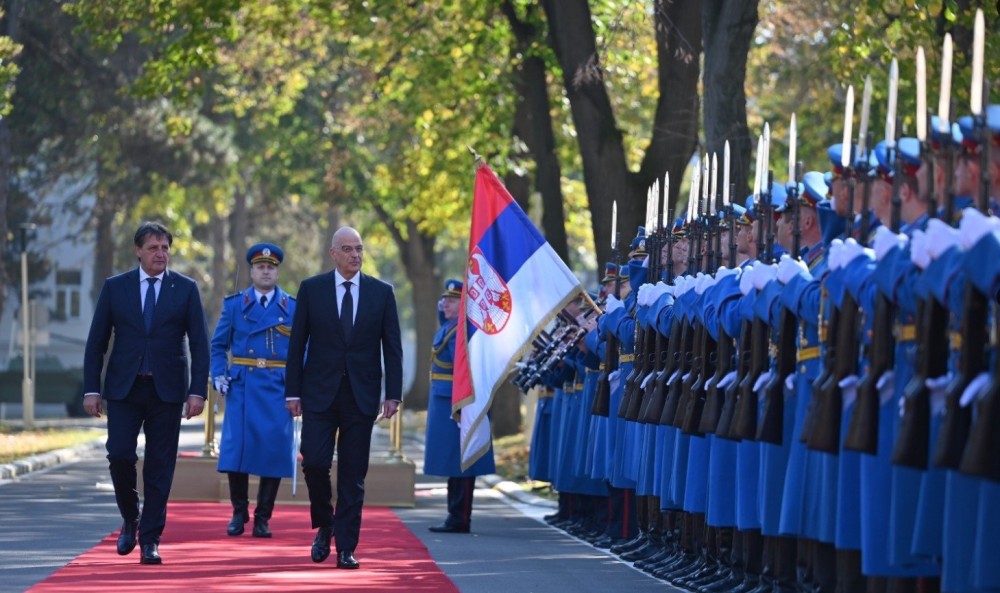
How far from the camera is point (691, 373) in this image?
11469mm

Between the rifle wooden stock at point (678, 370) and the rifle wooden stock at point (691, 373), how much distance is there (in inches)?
1.6

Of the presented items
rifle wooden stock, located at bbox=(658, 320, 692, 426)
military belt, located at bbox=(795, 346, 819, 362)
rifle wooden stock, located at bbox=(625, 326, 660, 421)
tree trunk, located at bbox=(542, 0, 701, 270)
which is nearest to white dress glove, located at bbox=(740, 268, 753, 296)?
military belt, located at bbox=(795, 346, 819, 362)

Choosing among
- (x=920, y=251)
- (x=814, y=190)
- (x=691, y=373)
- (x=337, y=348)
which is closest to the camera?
(x=920, y=251)

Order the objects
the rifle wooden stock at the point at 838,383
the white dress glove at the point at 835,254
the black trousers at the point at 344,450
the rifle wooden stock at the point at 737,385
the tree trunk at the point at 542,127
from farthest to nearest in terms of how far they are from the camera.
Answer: the tree trunk at the point at 542,127 → the black trousers at the point at 344,450 → the rifle wooden stock at the point at 737,385 → the white dress glove at the point at 835,254 → the rifle wooden stock at the point at 838,383

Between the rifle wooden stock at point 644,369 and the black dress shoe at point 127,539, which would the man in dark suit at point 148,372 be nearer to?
the black dress shoe at point 127,539

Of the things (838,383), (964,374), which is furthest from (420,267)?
(964,374)

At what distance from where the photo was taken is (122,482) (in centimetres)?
1257

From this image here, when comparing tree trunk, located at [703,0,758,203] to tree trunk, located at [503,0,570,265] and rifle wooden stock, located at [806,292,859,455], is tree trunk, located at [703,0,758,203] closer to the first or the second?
tree trunk, located at [503,0,570,265]

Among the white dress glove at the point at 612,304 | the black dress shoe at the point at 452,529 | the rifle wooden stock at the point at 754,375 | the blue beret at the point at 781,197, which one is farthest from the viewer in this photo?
the black dress shoe at the point at 452,529

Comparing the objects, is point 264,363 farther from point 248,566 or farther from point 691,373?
point 691,373

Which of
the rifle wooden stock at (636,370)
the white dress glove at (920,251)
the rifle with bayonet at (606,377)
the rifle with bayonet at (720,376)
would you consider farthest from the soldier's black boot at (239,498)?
the white dress glove at (920,251)

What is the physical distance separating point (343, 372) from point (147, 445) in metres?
1.27

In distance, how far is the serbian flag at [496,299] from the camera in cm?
1466

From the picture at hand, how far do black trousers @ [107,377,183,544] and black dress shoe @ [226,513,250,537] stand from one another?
2.63 meters
